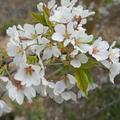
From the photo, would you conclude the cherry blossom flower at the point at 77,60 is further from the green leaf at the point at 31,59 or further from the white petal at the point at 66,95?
the white petal at the point at 66,95

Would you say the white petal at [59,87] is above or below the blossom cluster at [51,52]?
below

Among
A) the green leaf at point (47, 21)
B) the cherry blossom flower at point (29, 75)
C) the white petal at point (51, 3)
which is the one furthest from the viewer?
the white petal at point (51, 3)

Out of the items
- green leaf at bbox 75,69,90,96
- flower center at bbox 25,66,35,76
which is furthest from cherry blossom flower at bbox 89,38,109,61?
flower center at bbox 25,66,35,76

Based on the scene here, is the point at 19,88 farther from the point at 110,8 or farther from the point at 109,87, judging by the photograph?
the point at 110,8

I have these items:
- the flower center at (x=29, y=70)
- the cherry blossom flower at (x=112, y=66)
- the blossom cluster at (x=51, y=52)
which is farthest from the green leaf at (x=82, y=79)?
the flower center at (x=29, y=70)

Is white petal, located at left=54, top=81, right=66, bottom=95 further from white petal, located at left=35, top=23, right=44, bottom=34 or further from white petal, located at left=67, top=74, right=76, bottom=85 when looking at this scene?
white petal, located at left=35, top=23, right=44, bottom=34

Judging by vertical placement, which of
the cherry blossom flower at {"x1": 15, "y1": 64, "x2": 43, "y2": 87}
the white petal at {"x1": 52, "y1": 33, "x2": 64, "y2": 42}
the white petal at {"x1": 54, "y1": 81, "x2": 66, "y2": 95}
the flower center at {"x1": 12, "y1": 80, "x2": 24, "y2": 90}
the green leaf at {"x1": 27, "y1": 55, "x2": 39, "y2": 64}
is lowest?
the white petal at {"x1": 54, "y1": 81, "x2": 66, "y2": 95}

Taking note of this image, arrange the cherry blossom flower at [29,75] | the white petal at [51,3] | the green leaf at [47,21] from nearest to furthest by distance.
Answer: the cherry blossom flower at [29,75] < the green leaf at [47,21] < the white petal at [51,3]

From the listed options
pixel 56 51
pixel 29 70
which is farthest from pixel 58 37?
pixel 29 70
